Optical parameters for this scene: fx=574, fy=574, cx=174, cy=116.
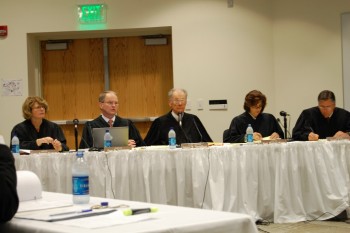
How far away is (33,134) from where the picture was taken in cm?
614

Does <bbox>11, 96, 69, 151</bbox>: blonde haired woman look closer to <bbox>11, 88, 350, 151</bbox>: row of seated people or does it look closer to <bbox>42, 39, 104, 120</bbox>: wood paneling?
<bbox>11, 88, 350, 151</bbox>: row of seated people

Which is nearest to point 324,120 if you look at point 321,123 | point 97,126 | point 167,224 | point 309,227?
point 321,123

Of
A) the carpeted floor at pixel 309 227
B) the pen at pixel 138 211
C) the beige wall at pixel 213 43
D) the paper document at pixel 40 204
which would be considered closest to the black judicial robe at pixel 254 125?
the beige wall at pixel 213 43

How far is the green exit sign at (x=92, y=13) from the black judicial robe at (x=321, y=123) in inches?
118

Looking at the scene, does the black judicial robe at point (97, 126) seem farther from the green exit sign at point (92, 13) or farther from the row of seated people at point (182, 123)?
the green exit sign at point (92, 13)

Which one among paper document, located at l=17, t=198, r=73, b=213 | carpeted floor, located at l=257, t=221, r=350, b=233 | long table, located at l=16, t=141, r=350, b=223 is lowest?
carpeted floor, located at l=257, t=221, r=350, b=233

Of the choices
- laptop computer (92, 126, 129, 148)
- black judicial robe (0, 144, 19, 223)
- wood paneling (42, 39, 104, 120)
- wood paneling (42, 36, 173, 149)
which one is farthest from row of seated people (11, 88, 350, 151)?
black judicial robe (0, 144, 19, 223)

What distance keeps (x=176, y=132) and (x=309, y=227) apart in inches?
76.6

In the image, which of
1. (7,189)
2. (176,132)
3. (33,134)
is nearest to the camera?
(7,189)

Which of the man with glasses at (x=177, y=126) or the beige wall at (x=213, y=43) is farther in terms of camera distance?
the beige wall at (x=213, y=43)

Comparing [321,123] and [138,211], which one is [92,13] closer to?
[321,123]

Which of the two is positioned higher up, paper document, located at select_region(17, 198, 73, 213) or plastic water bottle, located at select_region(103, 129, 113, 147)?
plastic water bottle, located at select_region(103, 129, 113, 147)

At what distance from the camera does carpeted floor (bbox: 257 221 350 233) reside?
5.02m

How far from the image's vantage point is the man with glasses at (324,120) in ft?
21.0
